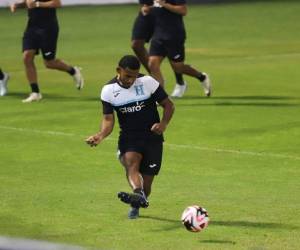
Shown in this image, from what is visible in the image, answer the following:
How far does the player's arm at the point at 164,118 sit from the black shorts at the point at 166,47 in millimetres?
8599

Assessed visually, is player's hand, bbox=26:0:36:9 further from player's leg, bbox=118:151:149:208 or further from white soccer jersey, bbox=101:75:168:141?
player's leg, bbox=118:151:149:208

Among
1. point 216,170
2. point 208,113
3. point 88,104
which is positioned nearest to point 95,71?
point 88,104

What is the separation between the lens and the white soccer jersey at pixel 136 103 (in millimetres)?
10812

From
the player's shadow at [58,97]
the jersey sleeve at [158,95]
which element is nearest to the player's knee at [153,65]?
the player's shadow at [58,97]

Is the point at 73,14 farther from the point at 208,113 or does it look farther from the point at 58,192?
the point at 58,192

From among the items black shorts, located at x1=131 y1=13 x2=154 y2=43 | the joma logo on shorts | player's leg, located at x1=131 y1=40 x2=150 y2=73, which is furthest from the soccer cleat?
the joma logo on shorts

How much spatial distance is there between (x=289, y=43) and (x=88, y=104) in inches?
499

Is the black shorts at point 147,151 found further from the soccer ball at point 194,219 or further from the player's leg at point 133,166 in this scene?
Result: the soccer ball at point 194,219

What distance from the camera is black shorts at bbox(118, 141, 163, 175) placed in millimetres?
10891

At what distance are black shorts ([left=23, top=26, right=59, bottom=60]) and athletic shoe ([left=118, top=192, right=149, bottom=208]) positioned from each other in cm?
990

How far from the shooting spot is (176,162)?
1450cm

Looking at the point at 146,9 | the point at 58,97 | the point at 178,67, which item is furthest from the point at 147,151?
the point at 58,97

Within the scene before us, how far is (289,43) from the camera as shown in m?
31.5

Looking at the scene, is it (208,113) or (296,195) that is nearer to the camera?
(296,195)
